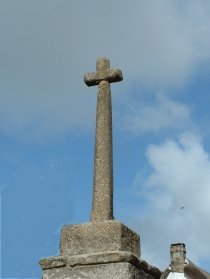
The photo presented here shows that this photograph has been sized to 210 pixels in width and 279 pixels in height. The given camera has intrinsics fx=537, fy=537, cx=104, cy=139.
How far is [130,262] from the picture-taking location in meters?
5.69

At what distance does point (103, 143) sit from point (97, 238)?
120 centimetres

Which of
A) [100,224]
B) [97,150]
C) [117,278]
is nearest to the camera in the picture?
[117,278]

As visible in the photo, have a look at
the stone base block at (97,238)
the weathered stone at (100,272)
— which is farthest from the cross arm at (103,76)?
the weathered stone at (100,272)

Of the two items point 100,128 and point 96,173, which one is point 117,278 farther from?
point 100,128

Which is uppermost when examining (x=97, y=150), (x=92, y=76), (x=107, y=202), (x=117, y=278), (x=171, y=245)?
(x=92, y=76)

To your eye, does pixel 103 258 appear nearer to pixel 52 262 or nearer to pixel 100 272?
pixel 100 272

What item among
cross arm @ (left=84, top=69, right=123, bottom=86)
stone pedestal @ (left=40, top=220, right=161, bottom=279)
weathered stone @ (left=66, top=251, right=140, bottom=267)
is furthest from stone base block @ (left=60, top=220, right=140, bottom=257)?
cross arm @ (left=84, top=69, right=123, bottom=86)

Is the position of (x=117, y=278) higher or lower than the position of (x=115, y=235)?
lower

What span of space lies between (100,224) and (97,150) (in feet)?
3.19

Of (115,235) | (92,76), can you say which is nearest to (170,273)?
(115,235)

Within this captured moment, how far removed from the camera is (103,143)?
652 centimetres

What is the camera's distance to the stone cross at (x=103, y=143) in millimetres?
6184

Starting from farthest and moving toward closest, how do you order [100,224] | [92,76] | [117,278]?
[92,76] < [100,224] < [117,278]

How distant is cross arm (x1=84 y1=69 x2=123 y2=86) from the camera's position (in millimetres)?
6871
